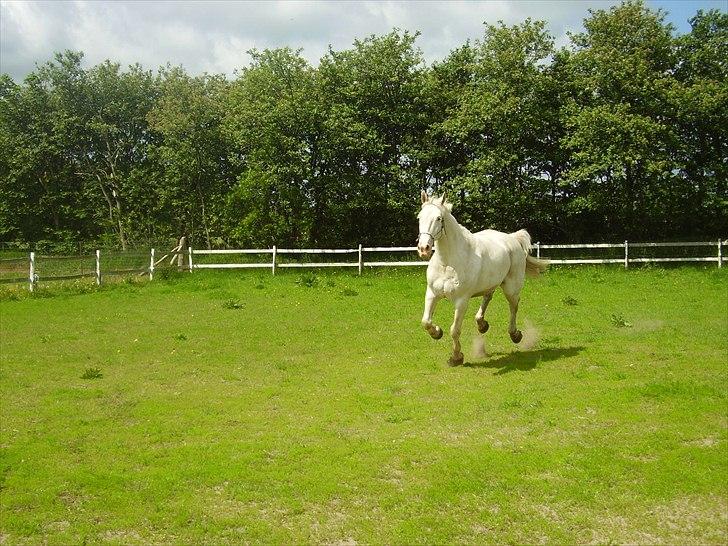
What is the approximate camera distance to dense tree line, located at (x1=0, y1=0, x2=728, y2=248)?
2584cm

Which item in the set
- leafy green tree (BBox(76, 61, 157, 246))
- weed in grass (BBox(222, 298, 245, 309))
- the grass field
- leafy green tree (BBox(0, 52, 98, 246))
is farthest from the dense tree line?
the grass field

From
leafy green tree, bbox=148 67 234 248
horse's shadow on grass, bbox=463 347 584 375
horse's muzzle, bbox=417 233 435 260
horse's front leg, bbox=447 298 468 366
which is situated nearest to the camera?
horse's muzzle, bbox=417 233 435 260

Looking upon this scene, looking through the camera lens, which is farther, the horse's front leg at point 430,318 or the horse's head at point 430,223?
the horse's front leg at point 430,318

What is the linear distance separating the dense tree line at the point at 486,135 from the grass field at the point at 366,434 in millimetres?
13345

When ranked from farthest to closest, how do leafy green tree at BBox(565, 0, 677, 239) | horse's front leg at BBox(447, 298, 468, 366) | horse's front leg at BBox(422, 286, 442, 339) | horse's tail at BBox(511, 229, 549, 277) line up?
leafy green tree at BBox(565, 0, 677, 239)
horse's tail at BBox(511, 229, 549, 277)
horse's front leg at BBox(447, 298, 468, 366)
horse's front leg at BBox(422, 286, 442, 339)

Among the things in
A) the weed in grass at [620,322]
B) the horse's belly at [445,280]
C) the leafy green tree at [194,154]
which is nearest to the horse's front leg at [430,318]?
the horse's belly at [445,280]

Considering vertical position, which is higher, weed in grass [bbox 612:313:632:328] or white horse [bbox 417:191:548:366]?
white horse [bbox 417:191:548:366]

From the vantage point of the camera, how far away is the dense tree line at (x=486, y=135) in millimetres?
25844

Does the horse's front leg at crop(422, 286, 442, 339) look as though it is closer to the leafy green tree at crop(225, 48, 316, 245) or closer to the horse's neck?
the horse's neck

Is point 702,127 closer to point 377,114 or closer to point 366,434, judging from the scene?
point 377,114

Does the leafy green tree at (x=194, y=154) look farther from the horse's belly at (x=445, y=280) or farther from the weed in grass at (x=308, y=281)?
the horse's belly at (x=445, y=280)

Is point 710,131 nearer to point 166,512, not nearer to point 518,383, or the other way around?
point 518,383

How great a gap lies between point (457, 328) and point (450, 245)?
138 cm

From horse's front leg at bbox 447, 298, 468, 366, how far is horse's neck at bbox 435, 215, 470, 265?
688mm
